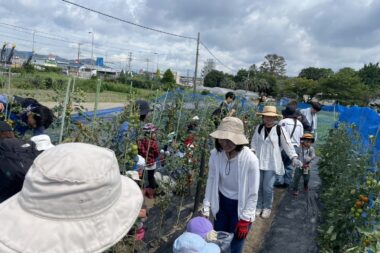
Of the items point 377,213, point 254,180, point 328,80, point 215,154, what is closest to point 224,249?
point 254,180

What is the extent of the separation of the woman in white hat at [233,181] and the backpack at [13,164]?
136 cm

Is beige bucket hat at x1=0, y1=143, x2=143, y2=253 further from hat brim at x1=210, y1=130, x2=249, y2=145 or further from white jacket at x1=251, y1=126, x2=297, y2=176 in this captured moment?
white jacket at x1=251, y1=126, x2=297, y2=176

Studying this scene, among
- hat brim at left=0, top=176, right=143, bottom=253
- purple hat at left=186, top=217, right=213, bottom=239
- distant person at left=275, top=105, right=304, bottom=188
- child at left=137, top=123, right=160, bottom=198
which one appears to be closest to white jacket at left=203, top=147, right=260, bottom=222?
purple hat at left=186, top=217, right=213, bottom=239

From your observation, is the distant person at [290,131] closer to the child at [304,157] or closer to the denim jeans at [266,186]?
the child at [304,157]

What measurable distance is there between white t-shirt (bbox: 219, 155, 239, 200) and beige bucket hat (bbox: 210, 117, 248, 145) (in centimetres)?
19

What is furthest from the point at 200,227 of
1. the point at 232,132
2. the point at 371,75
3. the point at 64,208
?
the point at 371,75

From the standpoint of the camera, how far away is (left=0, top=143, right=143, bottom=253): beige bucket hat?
886 mm

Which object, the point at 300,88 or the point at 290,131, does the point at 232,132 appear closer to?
the point at 290,131

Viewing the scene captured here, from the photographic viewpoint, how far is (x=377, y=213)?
8.84ft

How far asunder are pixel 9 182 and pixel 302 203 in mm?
4606

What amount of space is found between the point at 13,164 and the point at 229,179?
1.64m

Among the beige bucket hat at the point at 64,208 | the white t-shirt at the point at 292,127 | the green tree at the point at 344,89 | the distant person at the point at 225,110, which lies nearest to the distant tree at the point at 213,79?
the green tree at the point at 344,89

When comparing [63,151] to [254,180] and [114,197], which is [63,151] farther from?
[254,180]

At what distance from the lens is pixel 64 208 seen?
916 mm
